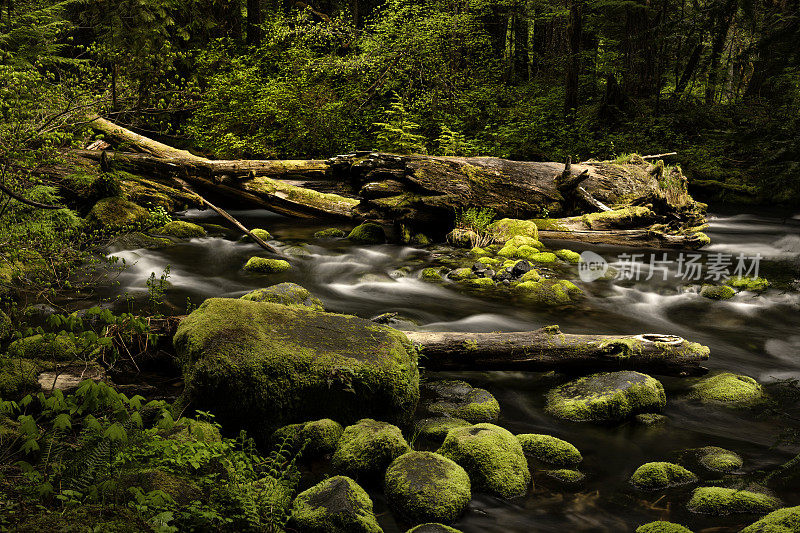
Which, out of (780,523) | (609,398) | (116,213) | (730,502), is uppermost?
(116,213)

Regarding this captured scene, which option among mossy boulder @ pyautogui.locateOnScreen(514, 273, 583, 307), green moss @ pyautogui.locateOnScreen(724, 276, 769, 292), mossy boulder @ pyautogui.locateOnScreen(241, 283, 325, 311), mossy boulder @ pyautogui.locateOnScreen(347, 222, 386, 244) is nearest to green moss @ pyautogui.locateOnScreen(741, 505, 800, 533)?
mossy boulder @ pyautogui.locateOnScreen(241, 283, 325, 311)

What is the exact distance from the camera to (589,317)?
8.00 meters

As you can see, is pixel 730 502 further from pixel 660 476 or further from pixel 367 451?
pixel 367 451

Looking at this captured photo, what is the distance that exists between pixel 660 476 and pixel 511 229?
8.04 m

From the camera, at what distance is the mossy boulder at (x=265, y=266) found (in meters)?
9.88

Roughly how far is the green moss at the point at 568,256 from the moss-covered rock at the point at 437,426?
21.8 ft

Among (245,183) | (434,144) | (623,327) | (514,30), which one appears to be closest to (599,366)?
(623,327)

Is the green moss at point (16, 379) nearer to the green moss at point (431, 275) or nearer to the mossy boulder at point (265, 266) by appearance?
the mossy boulder at point (265, 266)

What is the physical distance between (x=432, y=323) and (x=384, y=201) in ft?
14.7

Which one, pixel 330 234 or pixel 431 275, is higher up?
pixel 330 234

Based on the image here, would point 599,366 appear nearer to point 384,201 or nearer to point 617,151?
point 384,201

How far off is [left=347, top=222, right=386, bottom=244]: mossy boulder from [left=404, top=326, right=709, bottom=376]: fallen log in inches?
243

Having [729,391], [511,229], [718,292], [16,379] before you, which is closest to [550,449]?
[729,391]

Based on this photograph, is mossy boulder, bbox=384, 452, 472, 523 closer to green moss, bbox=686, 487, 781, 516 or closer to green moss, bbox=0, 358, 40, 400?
green moss, bbox=686, 487, 781, 516
